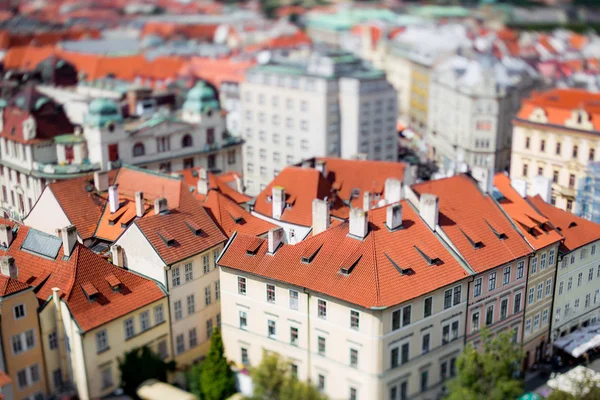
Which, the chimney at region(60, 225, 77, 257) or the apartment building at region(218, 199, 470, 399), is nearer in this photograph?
the apartment building at region(218, 199, 470, 399)

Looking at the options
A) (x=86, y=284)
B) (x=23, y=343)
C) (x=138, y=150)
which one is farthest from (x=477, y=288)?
(x=138, y=150)

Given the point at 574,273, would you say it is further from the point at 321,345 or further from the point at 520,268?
the point at 321,345

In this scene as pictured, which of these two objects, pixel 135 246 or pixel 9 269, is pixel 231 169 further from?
pixel 9 269

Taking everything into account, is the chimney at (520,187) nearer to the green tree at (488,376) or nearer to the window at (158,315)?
the green tree at (488,376)

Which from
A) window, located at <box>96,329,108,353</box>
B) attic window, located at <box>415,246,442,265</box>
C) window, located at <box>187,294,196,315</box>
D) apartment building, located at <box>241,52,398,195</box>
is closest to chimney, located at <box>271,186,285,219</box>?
window, located at <box>187,294,196,315</box>

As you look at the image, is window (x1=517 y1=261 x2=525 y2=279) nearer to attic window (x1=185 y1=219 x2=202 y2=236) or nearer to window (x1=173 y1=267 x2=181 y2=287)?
attic window (x1=185 y1=219 x2=202 y2=236)

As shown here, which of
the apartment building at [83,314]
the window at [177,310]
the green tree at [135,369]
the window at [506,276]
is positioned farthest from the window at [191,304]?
the window at [506,276]
